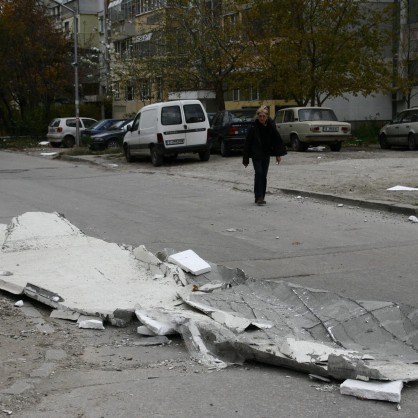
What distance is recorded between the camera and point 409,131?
98.2 feet

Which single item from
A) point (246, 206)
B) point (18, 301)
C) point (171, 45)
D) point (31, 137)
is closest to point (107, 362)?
point (18, 301)

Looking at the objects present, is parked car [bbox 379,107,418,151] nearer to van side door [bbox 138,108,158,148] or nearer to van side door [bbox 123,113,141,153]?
van side door [bbox 138,108,158,148]

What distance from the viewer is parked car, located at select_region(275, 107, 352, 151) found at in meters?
29.6

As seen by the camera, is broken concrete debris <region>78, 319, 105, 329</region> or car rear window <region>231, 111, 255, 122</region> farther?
car rear window <region>231, 111, 255, 122</region>

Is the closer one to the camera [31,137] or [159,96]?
[159,96]

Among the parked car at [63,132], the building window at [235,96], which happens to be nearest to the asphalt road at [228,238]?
the parked car at [63,132]

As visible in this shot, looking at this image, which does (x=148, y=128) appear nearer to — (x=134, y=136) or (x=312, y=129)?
(x=134, y=136)

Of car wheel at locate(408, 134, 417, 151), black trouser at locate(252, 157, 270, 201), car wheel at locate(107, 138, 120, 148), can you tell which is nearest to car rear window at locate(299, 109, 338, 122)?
car wheel at locate(408, 134, 417, 151)

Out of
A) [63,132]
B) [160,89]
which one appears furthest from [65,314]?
[63,132]

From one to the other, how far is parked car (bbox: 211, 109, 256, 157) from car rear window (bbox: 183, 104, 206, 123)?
2012 millimetres

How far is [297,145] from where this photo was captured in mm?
30203

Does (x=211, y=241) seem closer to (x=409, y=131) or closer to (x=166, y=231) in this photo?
(x=166, y=231)

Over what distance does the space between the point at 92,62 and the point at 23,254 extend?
5029cm

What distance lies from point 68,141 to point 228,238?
3437 centimetres
